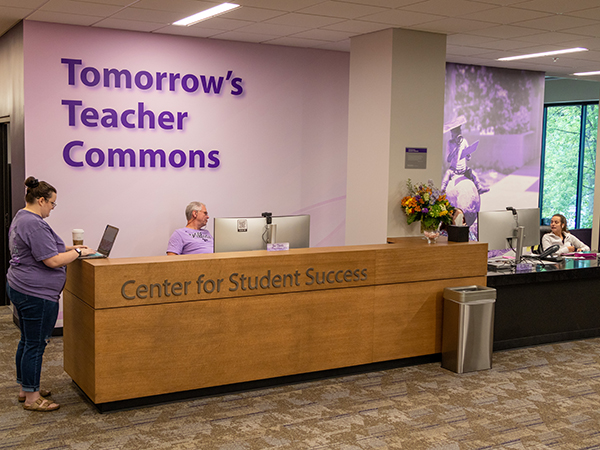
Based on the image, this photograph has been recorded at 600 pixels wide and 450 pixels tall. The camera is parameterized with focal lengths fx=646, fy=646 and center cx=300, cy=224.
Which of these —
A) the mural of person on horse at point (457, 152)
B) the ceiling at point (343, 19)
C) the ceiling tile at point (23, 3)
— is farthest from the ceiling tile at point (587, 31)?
the ceiling tile at point (23, 3)

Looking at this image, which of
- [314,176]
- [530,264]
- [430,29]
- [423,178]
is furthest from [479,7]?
[314,176]

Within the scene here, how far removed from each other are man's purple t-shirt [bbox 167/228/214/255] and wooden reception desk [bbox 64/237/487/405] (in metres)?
1.26

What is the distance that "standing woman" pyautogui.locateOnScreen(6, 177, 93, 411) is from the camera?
421cm

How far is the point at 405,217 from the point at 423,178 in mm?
457

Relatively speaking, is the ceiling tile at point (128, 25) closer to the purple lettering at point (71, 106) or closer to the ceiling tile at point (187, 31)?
the ceiling tile at point (187, 31)

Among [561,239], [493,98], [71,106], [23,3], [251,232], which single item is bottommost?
[561,239]

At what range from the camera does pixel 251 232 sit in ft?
17.0

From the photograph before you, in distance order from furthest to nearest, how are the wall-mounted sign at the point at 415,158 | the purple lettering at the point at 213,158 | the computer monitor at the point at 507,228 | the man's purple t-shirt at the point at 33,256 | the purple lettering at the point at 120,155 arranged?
the purple lettering at the point at 213,158 < the purple lettering at the point at 120,155 < the wall-mounted sign at the point at 415,158 < the computer monitor at the point at 507,228 < the man's purple t-shirt at the point at 33,256

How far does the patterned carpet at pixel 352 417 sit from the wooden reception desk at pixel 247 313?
182mm

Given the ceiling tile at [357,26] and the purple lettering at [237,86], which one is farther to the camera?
the purple lettering at [237,86]

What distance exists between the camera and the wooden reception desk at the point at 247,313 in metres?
4.33

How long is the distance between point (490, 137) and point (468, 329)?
4692 millimetres

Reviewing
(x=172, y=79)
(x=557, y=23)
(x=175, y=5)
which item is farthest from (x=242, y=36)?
(x=557, y=23)

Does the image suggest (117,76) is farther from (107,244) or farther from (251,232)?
(107,244)
